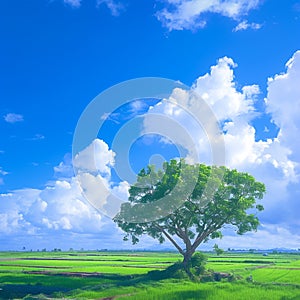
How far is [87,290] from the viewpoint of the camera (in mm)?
26750

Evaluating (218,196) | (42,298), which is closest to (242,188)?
(218,196)

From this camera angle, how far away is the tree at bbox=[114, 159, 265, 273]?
36.6 meters

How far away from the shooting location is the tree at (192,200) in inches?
1442

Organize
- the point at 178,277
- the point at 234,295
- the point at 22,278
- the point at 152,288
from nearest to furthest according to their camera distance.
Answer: the point at 234,295
the point at 152,288
the point at 178,277
the point at 22,278

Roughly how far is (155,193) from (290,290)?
1451cm

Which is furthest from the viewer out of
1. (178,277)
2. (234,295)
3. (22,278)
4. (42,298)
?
(22,278)

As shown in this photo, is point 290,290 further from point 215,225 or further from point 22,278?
point 22,278

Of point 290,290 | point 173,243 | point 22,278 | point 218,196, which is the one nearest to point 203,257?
point 173,243

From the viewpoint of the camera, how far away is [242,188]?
38.0 m

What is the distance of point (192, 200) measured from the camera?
3712 centimetres

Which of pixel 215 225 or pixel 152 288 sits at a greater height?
pixel 215 225

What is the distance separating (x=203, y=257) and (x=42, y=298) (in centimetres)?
1766

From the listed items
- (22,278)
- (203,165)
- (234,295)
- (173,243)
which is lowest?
(234,295)

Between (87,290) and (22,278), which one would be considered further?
(22,278)
